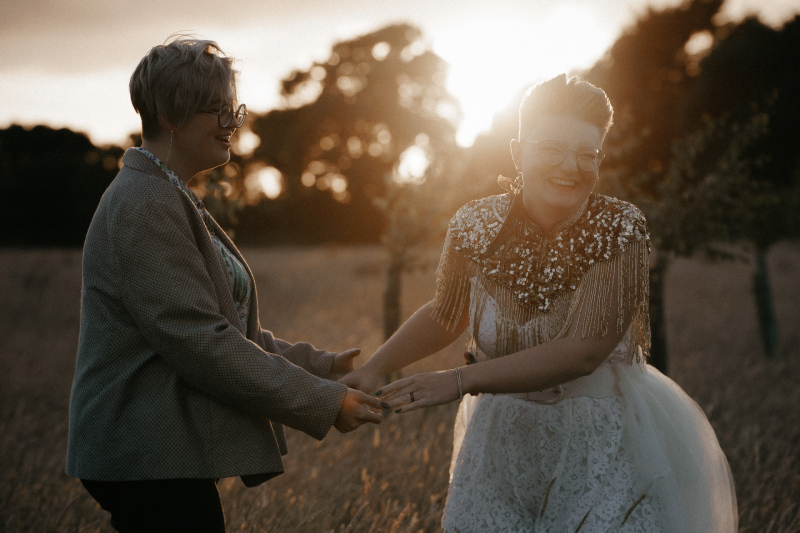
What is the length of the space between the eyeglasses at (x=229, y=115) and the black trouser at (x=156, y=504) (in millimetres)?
1142

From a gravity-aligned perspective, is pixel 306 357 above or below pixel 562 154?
below

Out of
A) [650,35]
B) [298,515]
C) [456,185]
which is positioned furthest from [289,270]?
[298,515]

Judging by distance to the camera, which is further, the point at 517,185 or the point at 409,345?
the point at 409,345

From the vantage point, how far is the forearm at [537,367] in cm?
211

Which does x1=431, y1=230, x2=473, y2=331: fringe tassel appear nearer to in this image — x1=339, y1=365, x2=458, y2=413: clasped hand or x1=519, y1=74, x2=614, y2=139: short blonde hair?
x1=339, y1=365, x2=458, y2=413: clasped hand

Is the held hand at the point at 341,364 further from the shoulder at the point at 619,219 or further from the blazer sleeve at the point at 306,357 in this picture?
the shoulder at the point at 619,219

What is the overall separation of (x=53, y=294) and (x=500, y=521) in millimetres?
13539

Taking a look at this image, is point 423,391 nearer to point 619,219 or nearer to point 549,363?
point 549,363

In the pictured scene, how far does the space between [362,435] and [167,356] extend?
3589mm

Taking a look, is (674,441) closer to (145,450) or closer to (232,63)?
(145,450)

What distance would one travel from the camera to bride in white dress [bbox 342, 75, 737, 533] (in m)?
2.13

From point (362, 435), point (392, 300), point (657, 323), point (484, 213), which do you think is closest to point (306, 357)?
point (484, 213)

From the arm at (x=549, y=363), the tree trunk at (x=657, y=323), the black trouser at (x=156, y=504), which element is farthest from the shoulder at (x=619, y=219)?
the tree trunk at (x=657, y=323)

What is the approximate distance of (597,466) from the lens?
2197mm
